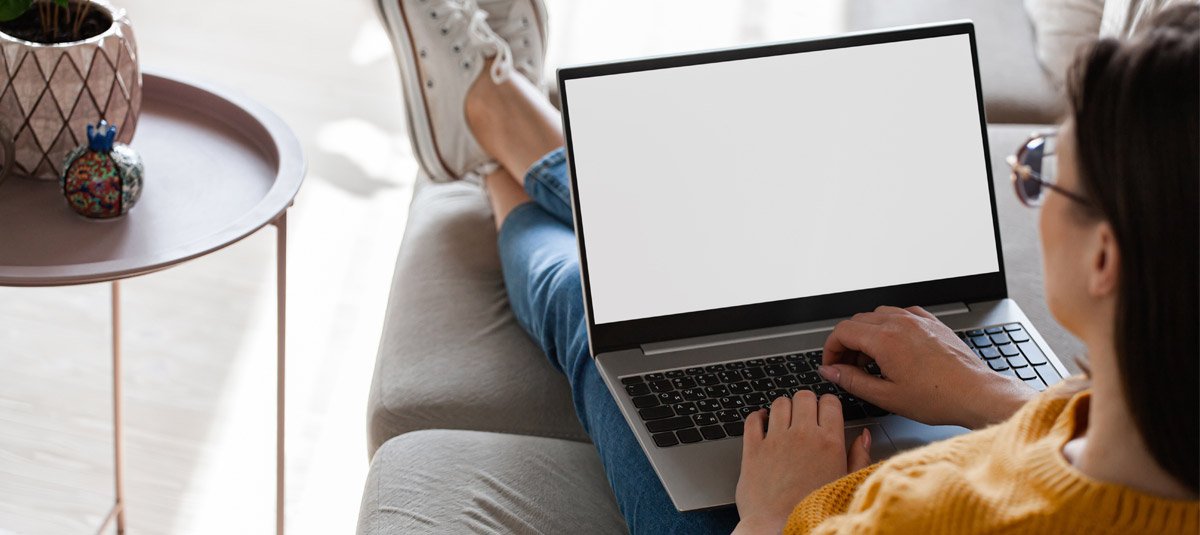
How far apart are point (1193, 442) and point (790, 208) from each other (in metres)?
0.58

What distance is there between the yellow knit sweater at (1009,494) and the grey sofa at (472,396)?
336 millimetres

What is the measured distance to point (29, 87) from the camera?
42.4 inches

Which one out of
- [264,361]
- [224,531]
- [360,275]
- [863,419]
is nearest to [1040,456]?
[863,419]

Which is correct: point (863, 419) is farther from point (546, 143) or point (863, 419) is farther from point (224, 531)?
point (224, 531)

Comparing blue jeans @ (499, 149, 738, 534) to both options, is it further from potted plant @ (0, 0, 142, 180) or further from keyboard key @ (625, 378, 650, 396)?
potted plant @ (0, 0, 142, 180)

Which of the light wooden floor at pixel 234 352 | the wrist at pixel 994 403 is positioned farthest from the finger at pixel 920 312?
the light wooden floor at pixel 234 352

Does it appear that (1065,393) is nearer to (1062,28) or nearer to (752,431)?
(752,431)

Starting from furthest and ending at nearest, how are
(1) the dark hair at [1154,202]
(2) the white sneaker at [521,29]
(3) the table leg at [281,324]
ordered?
(2) the white sneaker at [521,29], (3) the table leg at [281,324], (1) the dark hair at [1154,202]

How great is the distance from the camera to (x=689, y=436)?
103cm

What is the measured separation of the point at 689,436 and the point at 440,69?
0.76m

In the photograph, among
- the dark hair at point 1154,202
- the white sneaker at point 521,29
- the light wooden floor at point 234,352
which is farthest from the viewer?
the white sneaker at point 521,29

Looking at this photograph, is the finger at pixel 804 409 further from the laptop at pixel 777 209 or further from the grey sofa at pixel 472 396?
the grey sofa at pixel 472 396

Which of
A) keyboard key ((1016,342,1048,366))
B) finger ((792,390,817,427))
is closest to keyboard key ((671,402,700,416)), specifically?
finger ((792,390,817,427))

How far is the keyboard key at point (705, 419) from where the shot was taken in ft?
3.43
